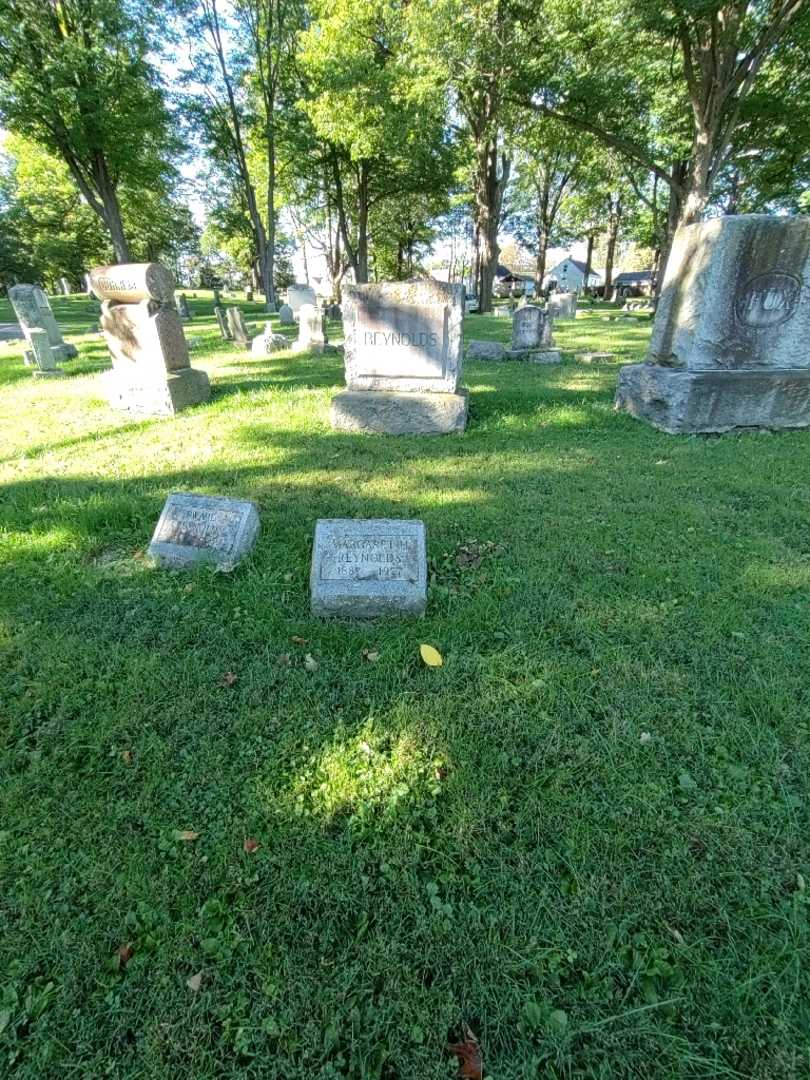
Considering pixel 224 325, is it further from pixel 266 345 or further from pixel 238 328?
pixel 266 345

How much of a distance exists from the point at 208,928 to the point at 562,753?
136 cm

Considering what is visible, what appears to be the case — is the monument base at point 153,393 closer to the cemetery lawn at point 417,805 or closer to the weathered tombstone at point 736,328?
the cemetery lawn at point 417,805

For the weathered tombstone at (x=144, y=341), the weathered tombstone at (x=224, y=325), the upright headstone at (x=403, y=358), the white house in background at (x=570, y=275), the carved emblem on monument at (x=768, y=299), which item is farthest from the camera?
the white house in background at (x=570, y=275)

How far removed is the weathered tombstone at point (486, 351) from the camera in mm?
10758

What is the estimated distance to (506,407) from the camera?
6.65 meters

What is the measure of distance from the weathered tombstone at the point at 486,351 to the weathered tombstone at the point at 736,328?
517cm

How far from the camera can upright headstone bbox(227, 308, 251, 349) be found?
12492 millimetres

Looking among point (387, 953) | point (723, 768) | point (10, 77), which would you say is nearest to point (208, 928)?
point (387, 953)

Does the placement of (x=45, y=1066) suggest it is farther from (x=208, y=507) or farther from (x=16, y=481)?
(x=16, y=481)

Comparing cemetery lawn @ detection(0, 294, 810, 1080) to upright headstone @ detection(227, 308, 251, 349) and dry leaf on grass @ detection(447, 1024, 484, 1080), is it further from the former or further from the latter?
upright headstone @ detection(227, 308, 251, 349)

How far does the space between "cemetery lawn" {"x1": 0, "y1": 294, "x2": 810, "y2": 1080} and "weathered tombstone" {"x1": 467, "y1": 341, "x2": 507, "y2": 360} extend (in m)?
7.97

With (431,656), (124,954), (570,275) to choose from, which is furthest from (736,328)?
(570,275)

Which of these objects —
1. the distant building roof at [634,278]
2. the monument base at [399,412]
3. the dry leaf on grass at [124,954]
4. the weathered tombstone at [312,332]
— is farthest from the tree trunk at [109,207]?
the distant building roof at [634,278]

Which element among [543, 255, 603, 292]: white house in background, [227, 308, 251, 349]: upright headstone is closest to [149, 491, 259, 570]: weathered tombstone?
[227, 308, 251, 349]: upright headstone
